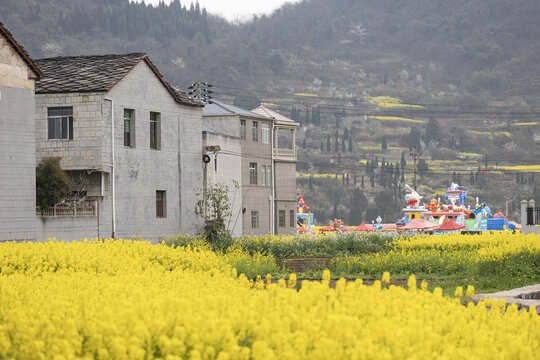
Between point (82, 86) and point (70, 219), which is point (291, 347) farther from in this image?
point (82, 86)

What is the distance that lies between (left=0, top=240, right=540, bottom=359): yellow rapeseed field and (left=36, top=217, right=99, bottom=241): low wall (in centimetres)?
1911

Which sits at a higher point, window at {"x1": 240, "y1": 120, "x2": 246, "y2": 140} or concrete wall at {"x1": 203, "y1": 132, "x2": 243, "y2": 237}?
window at {"x1": 240, "y1": 120, "x2": 246, "y2": 140}

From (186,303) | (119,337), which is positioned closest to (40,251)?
(186,303)

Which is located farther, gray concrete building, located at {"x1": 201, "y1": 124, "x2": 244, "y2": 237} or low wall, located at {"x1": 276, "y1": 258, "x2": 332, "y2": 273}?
gray concrete building, located at {"x1": 201, "y1": 124, "x2": 244, "y2": 237}

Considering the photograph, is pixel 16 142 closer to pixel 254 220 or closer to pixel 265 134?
pixel 254 220

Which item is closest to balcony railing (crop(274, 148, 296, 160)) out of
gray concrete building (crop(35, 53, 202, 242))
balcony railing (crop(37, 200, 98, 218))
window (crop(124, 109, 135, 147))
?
gray concrete building (crop(35, 53, 202, 242))

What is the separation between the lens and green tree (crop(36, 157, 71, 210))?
30047 millimetres

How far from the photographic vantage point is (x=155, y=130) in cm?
3594

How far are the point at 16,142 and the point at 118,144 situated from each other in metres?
7.36

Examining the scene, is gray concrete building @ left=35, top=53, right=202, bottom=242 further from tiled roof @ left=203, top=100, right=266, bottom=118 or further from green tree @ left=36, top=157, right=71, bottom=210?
tiled roof @ left=203, top=100, right=266, bottom=118

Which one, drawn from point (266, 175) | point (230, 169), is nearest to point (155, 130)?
point (230, 169)

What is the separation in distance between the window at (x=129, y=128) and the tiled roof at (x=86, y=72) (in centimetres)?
177

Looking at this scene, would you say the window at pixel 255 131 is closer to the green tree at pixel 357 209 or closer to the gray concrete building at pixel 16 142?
the gray concrete building at pixel 16 142

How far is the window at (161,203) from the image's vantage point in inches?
1400
